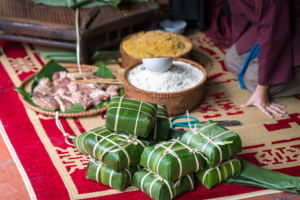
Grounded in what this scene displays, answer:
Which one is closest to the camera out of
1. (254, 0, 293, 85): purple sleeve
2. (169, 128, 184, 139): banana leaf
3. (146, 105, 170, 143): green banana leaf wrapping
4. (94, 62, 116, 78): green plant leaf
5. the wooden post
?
(146, 105, 170, 143): green banana leaf wrapping

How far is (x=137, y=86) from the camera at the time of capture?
2293 millimetres

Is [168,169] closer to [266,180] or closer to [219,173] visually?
[219,173]

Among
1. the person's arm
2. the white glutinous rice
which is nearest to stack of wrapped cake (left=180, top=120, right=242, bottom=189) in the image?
the white glutinous rice

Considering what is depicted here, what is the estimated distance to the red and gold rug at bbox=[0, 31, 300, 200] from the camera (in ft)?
5.53

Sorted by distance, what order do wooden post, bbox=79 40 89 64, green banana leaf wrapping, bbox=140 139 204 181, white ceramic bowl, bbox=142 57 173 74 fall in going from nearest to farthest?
green banana leaf wrapping, bbox=140 139 204 181
white ceramic bowl, bbox=142 57 173 74
wooden post, bbox=79 40 89 64

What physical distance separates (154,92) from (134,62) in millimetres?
557

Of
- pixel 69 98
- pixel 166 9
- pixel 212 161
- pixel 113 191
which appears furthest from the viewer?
pixel 166 9

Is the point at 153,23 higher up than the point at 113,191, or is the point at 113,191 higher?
the point at 153,23

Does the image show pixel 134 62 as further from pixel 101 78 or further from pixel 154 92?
pixel 154 92

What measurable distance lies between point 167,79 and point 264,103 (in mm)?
754

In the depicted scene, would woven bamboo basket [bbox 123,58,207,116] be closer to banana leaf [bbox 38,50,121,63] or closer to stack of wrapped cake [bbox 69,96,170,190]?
stack of wrapped cake [bbox 69,96,170,190]

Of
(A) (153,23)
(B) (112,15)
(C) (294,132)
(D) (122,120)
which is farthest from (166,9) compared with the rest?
(D) (122,120)

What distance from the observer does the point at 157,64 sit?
2.26 m

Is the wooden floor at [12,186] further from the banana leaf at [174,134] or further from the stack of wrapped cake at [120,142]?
the banana leaf at [174,134]
